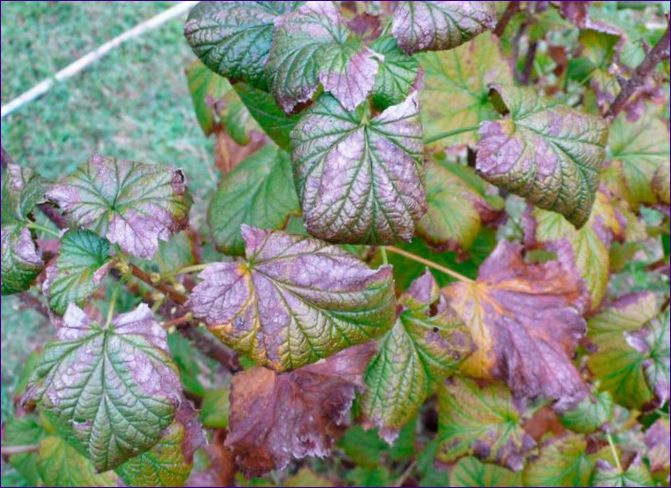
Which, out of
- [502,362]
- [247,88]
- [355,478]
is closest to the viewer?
[247,88]

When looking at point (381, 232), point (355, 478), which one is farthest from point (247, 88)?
point (355, 478)

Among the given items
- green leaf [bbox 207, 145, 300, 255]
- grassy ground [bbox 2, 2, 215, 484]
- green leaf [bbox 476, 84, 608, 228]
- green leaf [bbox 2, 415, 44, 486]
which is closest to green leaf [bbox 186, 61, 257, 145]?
green leaf [bbox 207, 145, 300, 255]

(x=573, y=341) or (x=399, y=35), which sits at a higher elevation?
(x=399, y=35)

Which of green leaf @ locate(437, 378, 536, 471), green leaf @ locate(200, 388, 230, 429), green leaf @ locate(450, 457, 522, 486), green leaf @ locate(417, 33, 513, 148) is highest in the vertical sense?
green leaf @ locate(417, 33, 513, 148)

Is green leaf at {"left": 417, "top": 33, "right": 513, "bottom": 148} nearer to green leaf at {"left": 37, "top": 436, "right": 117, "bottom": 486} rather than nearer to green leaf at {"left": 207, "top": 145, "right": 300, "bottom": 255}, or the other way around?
green leaf at {"left": 207, "top": 145, "right": 300, "bottom": 255}

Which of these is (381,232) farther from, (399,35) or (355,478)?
(355,478)

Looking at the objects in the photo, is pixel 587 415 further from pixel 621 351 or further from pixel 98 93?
pixel 98 93
